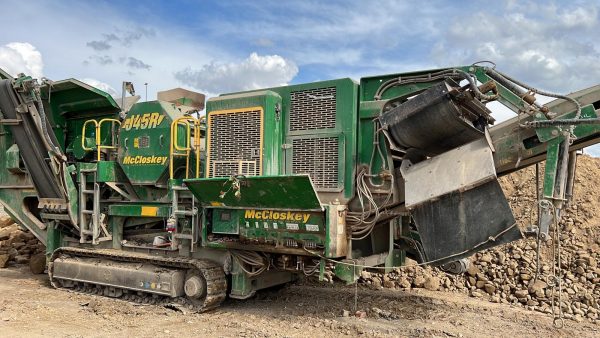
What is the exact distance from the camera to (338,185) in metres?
6.07

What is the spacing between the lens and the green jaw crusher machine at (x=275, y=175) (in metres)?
5.35

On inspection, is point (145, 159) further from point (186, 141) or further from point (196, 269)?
point (196, 269)

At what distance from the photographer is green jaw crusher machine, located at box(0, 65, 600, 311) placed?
535cm

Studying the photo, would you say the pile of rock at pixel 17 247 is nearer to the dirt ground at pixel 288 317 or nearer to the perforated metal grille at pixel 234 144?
the dirt ground at pixel 288 317

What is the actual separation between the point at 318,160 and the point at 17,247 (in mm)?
7887

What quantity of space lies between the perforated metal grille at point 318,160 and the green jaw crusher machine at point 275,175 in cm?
2

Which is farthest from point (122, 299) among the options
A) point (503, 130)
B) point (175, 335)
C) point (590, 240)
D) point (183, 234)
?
point (590, 240)

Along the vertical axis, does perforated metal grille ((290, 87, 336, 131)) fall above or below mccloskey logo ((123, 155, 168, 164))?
above

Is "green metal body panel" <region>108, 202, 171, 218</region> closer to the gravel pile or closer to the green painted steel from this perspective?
the green painted steel

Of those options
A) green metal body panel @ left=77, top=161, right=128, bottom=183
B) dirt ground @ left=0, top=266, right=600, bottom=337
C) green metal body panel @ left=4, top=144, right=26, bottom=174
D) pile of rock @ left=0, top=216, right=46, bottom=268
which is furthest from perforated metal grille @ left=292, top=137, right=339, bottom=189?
pile of rock @ left=0, top=216, right=46, bottom=268

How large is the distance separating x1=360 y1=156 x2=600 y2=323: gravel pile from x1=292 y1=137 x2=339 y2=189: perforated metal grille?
3.03 metres

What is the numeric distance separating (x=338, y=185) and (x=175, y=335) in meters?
2.47

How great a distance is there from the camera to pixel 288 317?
6488mm

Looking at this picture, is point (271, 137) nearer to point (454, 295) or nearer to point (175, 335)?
point (175, 335)
